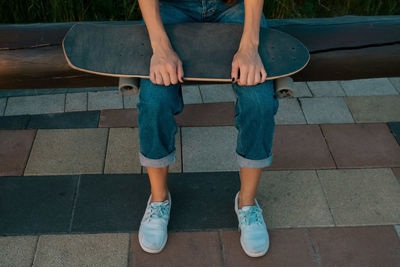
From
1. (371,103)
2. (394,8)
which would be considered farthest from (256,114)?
(394,8)

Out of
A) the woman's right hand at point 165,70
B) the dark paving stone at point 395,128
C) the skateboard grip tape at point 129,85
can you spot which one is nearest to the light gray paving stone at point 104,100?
the skateboard grip tape at point 129,85

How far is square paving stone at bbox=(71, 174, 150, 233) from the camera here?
1.91 metres

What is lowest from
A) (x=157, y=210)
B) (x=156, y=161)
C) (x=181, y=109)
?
(x=157, y=210)

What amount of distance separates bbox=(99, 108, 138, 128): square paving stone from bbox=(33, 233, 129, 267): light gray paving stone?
860 mm

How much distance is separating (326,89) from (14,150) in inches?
86.0

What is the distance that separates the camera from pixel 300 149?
237cm

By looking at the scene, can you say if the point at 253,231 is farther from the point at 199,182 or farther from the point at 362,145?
the point at 362,145

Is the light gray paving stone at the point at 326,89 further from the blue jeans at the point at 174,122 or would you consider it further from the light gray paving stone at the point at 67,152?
the light gray paving stone at the point at 67,152

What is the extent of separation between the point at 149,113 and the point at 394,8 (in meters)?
3.22

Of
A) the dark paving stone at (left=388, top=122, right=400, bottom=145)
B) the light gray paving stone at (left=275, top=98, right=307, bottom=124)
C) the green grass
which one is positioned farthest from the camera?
the green grass

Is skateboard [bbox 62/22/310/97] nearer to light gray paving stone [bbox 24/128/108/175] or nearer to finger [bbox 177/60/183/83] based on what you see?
finger [bbox 177/60/183/83]

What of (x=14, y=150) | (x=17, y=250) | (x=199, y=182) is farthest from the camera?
(x=14, y=150)

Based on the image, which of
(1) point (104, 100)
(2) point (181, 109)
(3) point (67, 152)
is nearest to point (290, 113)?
(2) point (181, 109)

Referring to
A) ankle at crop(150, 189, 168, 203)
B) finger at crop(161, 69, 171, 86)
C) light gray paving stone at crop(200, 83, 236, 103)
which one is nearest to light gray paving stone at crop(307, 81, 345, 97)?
light gray paving stone at crop(200, 83, 236, 103)
